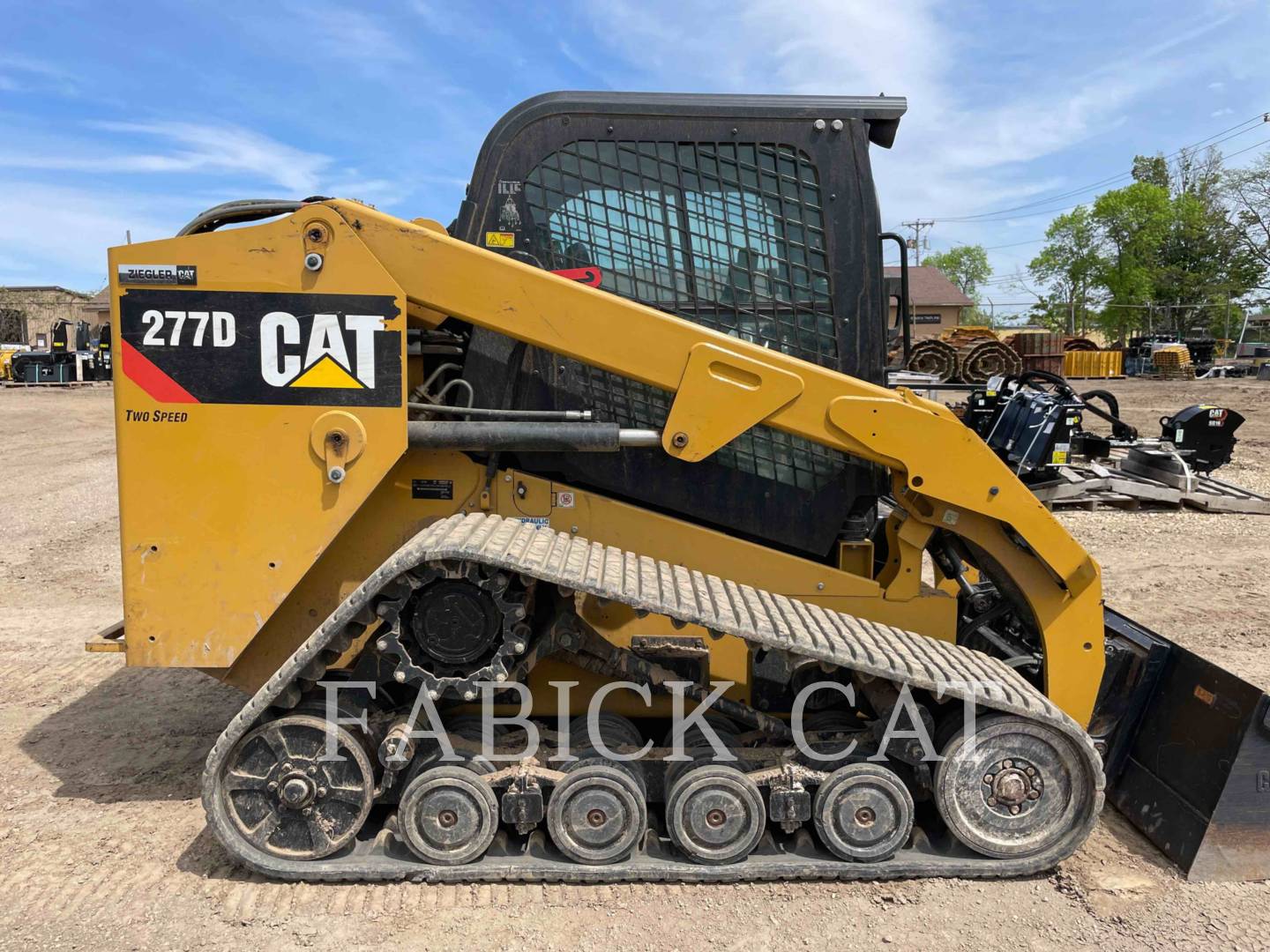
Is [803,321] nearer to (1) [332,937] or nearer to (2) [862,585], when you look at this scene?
(2) [862,585]

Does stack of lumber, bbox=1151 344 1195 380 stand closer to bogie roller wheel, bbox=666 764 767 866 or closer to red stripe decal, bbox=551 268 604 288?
red stripe decal, bbox=551 268 604 288

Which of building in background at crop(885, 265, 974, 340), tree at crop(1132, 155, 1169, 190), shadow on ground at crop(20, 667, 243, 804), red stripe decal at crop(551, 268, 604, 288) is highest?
tree at crop(1132, 155, 1169, 190)

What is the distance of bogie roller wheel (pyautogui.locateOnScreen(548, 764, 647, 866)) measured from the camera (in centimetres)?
299

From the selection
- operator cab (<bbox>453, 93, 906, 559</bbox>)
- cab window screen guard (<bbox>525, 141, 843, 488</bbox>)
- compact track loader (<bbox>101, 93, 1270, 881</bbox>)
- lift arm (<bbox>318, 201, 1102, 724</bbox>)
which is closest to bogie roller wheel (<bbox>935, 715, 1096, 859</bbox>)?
compact track loader (<bbox>101, 93, 1270, 881</bbox>)

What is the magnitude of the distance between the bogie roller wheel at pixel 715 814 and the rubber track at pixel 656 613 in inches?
2.4

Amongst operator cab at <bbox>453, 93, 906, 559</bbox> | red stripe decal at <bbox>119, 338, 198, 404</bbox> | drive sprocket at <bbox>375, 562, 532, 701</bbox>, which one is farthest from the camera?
operator cab at <bbox>453, 93, 906, 559</bbox>

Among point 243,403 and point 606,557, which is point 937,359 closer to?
point 606,557

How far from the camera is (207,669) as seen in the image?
11.0 feet

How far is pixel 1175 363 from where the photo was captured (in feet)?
104

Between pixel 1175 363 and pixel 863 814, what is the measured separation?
112 ft

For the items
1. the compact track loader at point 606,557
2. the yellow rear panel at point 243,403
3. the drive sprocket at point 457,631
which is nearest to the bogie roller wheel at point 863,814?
the compact track loader at point 606,557

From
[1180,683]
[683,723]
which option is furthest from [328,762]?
[1180,683]

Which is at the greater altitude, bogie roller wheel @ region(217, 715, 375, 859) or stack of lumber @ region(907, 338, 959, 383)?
stack of lumber @ region(907, 338, 959, 383)

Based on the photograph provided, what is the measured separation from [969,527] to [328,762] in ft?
7.79
